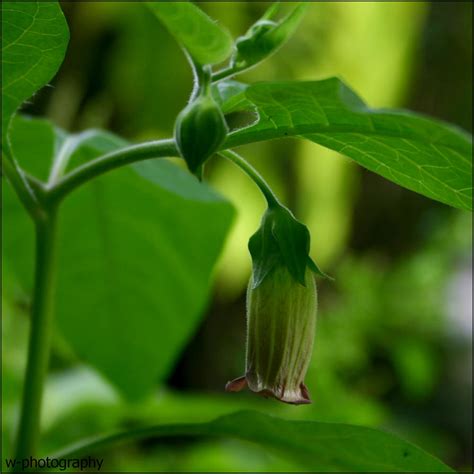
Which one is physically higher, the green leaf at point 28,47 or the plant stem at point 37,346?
the green leaf at point 28,47

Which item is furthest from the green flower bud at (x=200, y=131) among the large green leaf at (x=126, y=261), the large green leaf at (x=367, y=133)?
the large green leaf at (x=126, y=261)

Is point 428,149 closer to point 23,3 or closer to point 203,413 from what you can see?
point 23,3

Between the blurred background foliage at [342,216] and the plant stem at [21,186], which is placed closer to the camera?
the plant stem at [21,186]

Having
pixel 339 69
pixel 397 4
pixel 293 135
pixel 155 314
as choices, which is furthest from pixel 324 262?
pixel 293 135

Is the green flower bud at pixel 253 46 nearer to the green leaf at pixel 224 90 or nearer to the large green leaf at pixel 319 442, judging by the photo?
the green leaf at pixel 224 90

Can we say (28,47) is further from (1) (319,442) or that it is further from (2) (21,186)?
(1) (319,442)

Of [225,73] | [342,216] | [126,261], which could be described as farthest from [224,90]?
[342,216]
